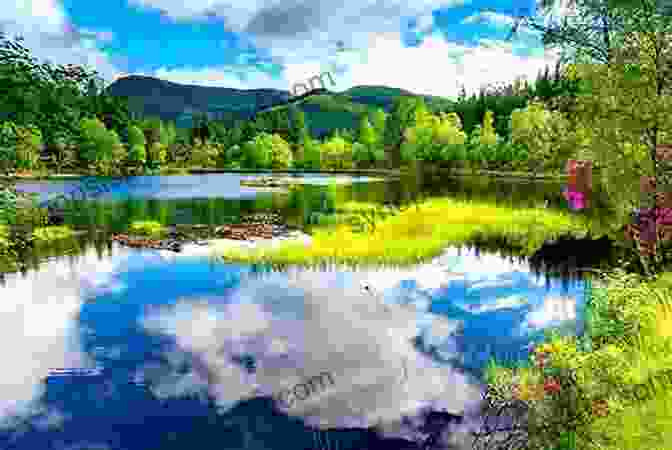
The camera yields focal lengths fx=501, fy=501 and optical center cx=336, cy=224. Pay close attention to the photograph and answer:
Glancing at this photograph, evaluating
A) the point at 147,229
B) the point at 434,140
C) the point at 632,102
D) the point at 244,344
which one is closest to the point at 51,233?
the point at 147,229

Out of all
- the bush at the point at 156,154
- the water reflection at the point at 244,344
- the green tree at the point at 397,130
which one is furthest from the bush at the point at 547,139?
the bush at the point at 156,154

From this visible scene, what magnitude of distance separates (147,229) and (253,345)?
25.8 metres

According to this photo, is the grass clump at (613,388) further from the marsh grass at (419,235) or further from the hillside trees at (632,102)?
the marsh grass at (419,235)

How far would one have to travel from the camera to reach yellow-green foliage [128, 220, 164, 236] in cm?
3941

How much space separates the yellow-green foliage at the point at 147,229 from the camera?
129 ft

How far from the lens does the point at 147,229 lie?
40281mm

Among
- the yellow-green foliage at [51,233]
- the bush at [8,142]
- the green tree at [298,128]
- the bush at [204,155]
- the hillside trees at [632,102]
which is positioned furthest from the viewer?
the green tree at [298,128]

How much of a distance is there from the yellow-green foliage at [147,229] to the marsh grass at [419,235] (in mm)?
9171

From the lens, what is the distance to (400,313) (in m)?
21.2

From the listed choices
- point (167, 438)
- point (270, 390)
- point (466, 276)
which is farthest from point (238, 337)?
point (466, 276)

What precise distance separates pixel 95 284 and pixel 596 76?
2390 centimetres

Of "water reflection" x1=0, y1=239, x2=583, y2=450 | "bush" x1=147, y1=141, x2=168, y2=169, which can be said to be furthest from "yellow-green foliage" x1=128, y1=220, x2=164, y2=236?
"bush" x1=147, y1=141, x2=168, y2=169

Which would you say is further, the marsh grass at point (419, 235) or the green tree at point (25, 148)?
the marsh grass at point (419, 235)

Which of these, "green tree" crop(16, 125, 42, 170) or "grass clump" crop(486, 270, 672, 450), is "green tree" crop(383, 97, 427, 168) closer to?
"grass clump" crop(486, 270, 672, 450)
